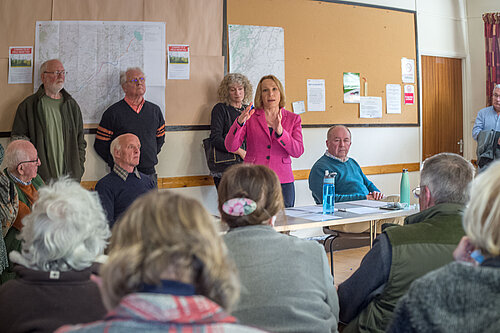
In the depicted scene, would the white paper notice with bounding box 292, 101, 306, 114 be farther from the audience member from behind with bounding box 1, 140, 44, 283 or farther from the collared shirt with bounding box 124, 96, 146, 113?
the audience member from behind with bounding box 1, 140, 44, 283

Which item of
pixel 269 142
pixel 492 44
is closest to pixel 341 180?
pixel 269 142

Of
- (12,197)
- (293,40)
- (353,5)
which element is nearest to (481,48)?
(353,5)

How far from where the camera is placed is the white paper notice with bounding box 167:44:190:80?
4.68 m

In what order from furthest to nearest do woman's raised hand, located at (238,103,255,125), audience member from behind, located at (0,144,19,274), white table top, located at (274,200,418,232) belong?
woman's raised hand, located at (238,103,255,125), white table top, located at (274,200,418,232), audience member from behind, located at (0,144,19,274)

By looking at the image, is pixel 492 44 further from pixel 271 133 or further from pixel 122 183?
pixel 122 183

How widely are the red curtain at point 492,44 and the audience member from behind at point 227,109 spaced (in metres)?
3.70

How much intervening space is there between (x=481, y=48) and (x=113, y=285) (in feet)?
22.6

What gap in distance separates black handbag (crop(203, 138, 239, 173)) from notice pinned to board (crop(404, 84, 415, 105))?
271cm

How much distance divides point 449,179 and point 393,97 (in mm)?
4390

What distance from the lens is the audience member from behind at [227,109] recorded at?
4570 millimetres

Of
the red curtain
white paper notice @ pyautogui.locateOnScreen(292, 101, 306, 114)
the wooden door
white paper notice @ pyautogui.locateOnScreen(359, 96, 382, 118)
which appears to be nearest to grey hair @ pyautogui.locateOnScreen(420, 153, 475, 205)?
white paper notice @ pyautogui.locateOnScreen(292, 101, 306, 114)

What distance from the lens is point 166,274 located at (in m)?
0.88

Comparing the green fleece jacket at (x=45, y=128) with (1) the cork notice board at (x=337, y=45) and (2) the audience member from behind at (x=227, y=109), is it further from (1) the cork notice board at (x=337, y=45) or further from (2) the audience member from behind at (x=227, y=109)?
(1) the cork notice board at (x=337, y=45)

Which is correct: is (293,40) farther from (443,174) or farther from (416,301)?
(416,301)
